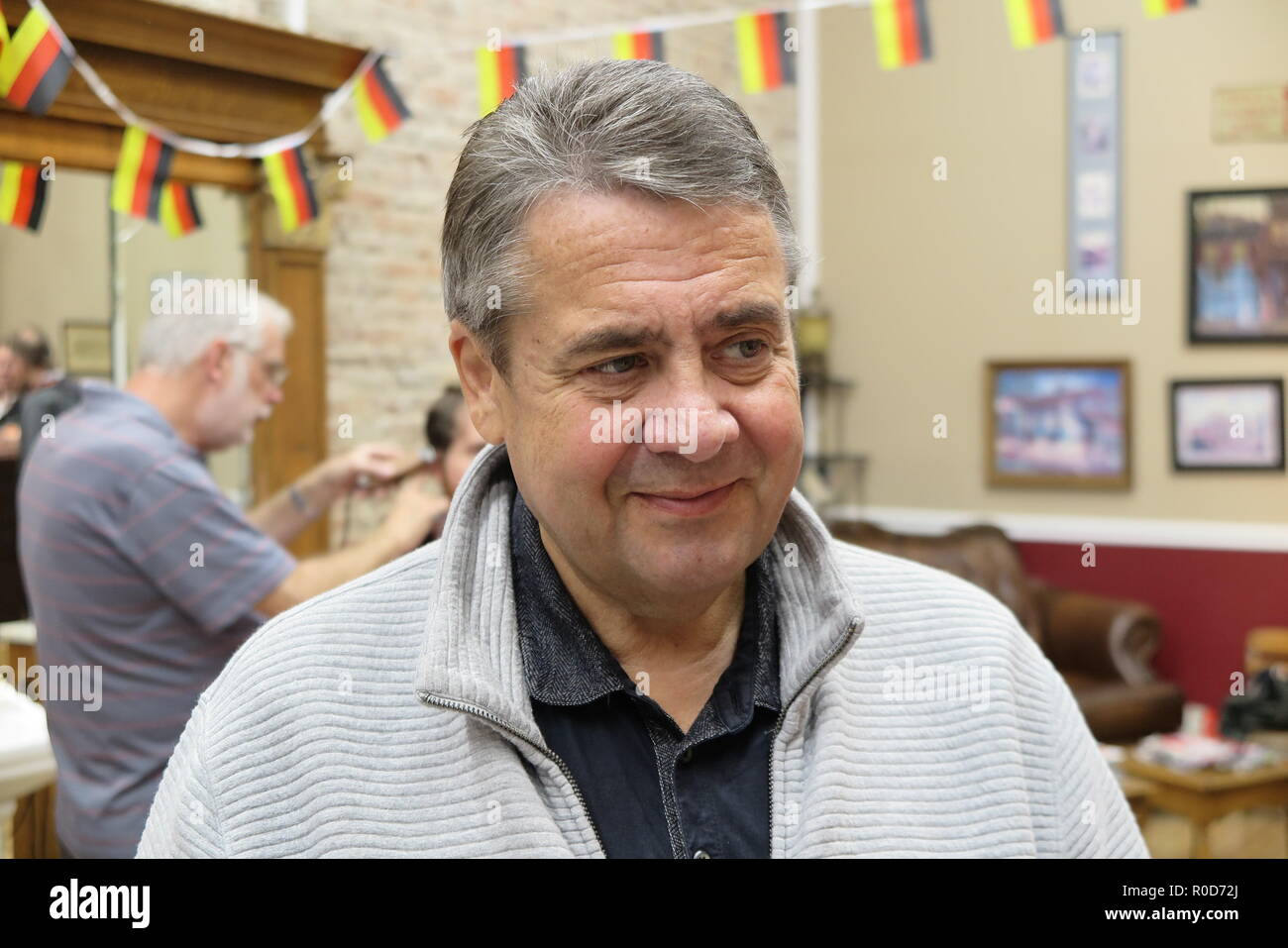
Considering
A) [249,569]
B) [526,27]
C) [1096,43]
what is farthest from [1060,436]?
[249,569]

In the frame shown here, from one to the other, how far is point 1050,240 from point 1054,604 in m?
1.84

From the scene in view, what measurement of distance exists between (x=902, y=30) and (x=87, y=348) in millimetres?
2688

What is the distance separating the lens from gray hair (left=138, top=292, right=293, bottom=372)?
2389 mm

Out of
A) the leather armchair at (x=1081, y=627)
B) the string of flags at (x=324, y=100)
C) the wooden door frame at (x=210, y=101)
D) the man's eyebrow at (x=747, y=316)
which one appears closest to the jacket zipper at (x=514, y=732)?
the man's eyebrow at (x=747, y=316)

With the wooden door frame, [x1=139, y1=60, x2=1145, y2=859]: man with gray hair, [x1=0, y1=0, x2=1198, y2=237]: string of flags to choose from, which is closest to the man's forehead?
[x1=139, y1=60, x2=1145, y2=859]: man with gray hair

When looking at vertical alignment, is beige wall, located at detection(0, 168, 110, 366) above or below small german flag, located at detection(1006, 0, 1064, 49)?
below

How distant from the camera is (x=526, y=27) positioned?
5.43 meters

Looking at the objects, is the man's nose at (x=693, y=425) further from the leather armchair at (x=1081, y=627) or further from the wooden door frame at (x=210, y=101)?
the leather armchair at (x=1081, y=627)

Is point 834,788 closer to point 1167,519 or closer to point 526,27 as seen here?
point 526,27

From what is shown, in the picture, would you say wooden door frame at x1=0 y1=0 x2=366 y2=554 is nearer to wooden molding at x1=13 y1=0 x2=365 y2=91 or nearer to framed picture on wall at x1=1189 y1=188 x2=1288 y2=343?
wooden molding at x1=13 y1=0 x2=365 y2=91

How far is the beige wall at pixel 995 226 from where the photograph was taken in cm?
577

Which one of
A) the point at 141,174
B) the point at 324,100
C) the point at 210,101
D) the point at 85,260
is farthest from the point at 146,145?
the point at 324,100

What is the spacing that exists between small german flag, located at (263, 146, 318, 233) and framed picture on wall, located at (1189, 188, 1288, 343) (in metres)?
4.11

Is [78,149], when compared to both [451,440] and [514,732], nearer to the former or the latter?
[451,440]
